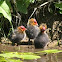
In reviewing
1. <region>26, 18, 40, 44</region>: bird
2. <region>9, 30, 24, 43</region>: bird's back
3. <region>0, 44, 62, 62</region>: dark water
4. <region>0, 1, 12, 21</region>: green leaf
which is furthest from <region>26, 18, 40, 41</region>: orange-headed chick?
<region>0, 1, 12, 21</region>: green leaf

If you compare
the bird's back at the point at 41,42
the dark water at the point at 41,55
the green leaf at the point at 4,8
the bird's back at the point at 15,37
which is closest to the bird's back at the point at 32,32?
the bird's back at the point at 15,37

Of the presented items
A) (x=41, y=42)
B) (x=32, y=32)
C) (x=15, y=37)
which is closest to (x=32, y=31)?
(x=32, y=32)

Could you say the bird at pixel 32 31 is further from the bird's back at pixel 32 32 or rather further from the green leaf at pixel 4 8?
the green leaf at pixel 4 8

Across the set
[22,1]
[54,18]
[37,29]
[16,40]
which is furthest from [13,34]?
[22,1]

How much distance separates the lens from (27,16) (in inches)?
281

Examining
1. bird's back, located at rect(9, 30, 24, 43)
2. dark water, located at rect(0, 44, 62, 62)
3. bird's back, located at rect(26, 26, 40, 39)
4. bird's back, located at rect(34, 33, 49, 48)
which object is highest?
bird's back, located at rect(26, 26, 40, 39)

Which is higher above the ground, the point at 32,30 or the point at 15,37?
the point at 32,30

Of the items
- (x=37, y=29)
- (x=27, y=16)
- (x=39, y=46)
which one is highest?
(x=27, y=16)

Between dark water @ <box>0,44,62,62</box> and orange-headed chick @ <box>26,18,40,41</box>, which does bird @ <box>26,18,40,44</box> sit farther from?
dark water @ <box>0,44,62,62</box>

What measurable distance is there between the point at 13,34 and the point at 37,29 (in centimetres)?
64

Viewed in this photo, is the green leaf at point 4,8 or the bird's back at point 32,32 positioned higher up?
the green leaf at point 4,8

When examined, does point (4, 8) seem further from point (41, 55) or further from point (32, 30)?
point (32, 30)

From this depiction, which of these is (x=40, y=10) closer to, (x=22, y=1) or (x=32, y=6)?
(x=32, y=6)

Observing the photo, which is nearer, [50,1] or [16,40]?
[16,40]
